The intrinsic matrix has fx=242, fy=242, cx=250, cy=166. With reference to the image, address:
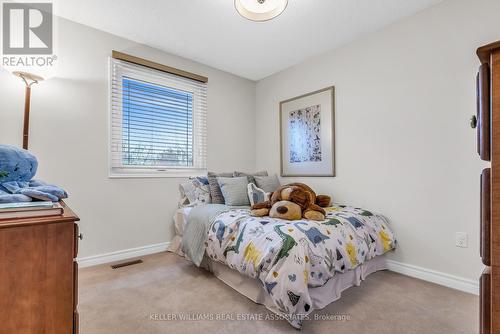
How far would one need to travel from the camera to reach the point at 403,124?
7.43 ft

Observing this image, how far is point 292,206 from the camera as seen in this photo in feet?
6.41

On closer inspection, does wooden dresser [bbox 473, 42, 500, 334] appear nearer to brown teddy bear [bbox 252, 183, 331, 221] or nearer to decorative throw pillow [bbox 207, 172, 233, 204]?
brown teddy bear [bbox 252, 183, 331, 221]

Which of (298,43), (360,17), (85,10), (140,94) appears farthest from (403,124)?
(85,10)

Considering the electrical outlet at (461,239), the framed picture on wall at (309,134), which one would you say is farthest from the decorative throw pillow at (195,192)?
the electrical outlet at (461,239)

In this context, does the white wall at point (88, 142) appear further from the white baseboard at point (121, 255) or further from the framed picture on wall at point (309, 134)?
the framed picture on wall at point (309, 134)

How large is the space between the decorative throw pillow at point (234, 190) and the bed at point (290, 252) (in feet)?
0.94

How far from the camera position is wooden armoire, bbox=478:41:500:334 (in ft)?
1.60

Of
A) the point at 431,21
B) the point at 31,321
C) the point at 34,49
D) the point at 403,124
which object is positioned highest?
the point at 431,21

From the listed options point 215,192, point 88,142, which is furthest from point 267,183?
point 88,142

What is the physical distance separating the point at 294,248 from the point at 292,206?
507mm

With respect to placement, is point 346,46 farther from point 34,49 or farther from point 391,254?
point 34,49

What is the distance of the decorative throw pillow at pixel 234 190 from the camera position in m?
2.68

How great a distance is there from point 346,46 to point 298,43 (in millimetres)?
540

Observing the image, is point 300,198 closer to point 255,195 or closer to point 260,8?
point 255,195
